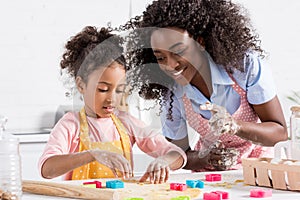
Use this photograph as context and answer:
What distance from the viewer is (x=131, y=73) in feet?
4.92

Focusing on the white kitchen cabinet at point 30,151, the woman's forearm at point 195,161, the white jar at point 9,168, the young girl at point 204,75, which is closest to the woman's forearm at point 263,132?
the young girl at point 204,75

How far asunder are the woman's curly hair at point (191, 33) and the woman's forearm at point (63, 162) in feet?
0.77

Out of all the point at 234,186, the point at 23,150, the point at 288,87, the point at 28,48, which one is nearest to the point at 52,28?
the point at 28,48

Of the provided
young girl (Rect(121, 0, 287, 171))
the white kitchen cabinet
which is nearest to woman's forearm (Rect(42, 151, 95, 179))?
young girl (Rect(121, 0, 287, 171))

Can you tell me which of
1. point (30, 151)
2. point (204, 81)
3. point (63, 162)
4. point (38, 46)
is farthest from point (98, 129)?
point (38, 46)

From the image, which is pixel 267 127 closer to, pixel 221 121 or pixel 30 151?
pixel 221 121

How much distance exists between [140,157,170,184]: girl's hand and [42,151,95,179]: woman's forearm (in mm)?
136

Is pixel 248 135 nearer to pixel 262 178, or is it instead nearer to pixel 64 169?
pixel 262 178

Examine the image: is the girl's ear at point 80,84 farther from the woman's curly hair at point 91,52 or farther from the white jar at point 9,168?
the white jar at point 9,168

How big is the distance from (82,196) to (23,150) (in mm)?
1292

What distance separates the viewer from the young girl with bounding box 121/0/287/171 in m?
1.47

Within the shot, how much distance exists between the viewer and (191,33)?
1.50 meters

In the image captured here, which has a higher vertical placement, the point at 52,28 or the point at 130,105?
the point at 52,28

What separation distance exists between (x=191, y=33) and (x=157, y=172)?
367 millimetres
